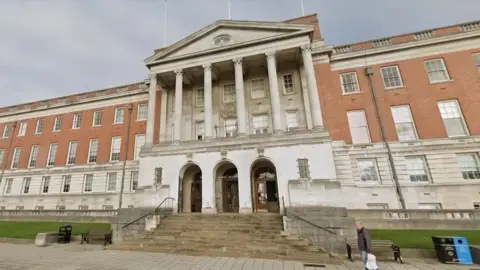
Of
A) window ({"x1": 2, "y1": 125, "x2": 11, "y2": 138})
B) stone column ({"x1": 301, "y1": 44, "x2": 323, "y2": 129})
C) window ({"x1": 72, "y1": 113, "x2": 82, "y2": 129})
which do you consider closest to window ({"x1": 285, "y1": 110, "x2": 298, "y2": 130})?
stone column ({"x1": 301, "y1": 44, "x2": 323, "y2": 129})

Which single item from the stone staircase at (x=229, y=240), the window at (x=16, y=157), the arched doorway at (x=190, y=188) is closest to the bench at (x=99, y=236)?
the stone staircase at (x=229, y=240)

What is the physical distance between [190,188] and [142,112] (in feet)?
43.1

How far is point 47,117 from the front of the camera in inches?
1217

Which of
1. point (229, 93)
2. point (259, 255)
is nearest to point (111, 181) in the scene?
point (229, 93)

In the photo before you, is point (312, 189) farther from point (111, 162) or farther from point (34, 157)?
point (34, 157)

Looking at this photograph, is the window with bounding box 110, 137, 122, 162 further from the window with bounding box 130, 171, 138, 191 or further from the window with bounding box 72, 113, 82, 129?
the window with bounding box 72, 113, 82, 129

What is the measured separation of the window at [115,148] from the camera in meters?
25.9

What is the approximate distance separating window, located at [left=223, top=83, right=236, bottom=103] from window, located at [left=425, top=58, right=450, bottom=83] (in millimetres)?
17289

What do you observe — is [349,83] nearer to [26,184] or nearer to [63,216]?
[63,216]

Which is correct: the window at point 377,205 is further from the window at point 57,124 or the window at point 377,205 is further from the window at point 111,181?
the window at point 57,124

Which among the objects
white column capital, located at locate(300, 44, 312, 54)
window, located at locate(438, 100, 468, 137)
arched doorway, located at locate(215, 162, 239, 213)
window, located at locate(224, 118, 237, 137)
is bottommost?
arched doorway, located at locate(215, 162, 239, 213)

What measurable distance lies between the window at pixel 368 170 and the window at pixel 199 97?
616 inches

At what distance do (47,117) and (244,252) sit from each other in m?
34.8

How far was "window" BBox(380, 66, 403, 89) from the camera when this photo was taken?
19891 mm
